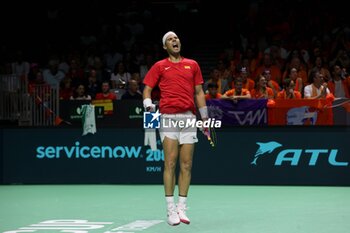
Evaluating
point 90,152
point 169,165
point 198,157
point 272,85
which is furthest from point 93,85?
point 169,165

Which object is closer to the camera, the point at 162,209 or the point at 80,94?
the point at 162,209

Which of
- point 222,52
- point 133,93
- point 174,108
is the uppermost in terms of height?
point 222,52

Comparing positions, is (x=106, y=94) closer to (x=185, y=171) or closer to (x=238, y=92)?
(x=238, y=92)

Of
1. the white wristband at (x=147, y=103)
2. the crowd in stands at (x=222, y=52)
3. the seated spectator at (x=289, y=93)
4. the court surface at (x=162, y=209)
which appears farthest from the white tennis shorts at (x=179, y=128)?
the seated spectator at (x=289, y=93)

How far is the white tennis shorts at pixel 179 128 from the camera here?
10.6 m

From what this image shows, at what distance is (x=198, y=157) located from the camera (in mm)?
16141

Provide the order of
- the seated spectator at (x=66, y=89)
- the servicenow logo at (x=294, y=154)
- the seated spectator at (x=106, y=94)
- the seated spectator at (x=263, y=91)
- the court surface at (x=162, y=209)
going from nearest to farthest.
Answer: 1. the court surface at (x=162, y=209)
2. the servicenow logo at (x=294, y=154)
3. the seated spectator at (x=263, y=91)
4. the seated spectator at (x=106, y=94)
5. the seated spectator at (x=66, y=89)

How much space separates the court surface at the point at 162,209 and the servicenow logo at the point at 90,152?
0.66 metres

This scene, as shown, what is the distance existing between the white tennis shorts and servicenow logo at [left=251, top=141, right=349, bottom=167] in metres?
5.52

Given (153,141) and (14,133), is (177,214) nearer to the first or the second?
(153,141)

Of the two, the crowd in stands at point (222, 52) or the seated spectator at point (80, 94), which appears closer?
the crowd in stands at point (222, 52)

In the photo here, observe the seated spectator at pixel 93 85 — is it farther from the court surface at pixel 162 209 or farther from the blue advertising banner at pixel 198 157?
the court surface at pixel 162 209

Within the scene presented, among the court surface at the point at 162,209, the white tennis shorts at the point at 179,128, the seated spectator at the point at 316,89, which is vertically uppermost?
the seated spectator at the point at 316,89

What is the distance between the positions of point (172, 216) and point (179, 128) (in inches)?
43.4
